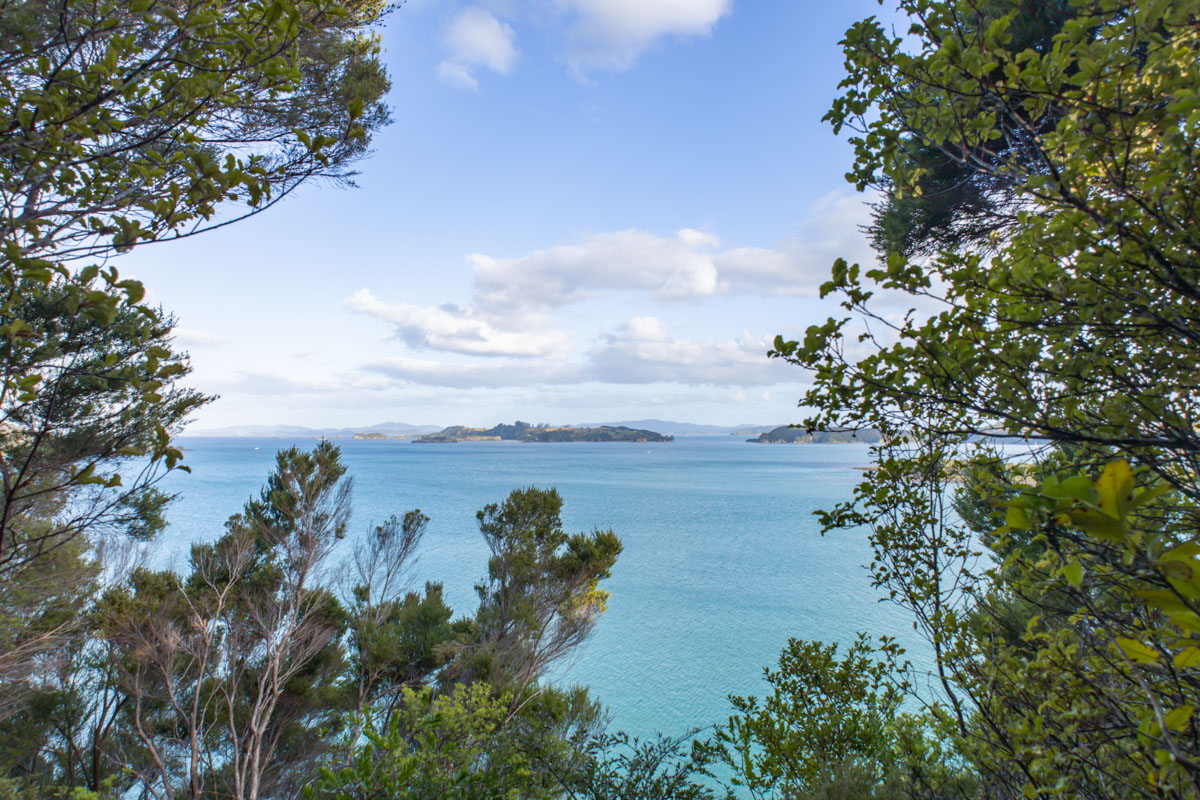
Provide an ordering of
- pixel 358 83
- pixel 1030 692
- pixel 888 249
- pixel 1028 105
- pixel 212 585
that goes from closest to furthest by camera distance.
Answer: pixel 1028 105
pixel 1030 692
pixel 358 83
pixel 888 249
pixel 212 585

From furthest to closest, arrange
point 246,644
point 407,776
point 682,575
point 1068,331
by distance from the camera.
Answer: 1. point 682,575
2. point 246,644
3. point 407,776
4. point 1068,331

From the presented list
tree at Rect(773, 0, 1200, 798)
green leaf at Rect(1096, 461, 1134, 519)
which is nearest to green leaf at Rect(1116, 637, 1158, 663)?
green leaf at Rect(1096, 461, 1134, 519)

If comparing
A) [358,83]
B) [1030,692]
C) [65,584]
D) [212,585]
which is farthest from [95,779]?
[1030,692]

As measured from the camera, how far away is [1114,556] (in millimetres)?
1577

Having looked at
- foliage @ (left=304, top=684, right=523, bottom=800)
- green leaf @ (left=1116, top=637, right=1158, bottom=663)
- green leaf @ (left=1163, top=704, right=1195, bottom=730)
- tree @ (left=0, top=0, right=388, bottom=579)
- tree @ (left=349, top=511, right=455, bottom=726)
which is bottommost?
tree @ (left=349, top=511, right=455, bottom=726)

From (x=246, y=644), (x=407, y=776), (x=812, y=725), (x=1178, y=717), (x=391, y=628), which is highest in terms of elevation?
(x=1178, y=717)

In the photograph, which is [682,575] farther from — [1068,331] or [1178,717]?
[1178,717]

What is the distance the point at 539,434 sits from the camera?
162 meters

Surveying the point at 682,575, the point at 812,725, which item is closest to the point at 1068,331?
the point at 812,725

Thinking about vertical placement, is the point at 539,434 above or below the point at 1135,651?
below

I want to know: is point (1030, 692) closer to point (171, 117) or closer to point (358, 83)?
point (171, 117)

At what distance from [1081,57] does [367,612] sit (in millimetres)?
11526

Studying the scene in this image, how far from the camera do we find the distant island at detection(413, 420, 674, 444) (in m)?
149

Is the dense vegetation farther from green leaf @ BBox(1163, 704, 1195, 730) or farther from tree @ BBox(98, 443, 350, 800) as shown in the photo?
tree @ BBox(98, 443, 350, 800)
